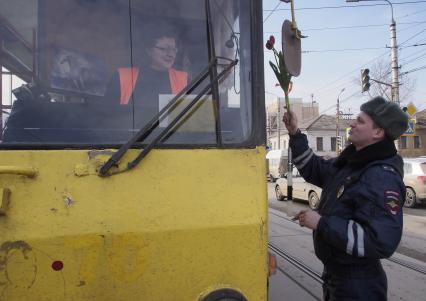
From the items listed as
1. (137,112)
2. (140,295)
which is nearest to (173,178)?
(137,112)

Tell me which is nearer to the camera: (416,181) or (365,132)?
(365,132)

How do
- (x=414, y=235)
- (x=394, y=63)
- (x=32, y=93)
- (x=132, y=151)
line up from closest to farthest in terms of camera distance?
(x=132, y=151), (x=32, y=93), (x=414, y=235), (x=394, y=63)

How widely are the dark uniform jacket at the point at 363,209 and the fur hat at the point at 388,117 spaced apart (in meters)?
0.07

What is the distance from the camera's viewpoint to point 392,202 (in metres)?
2.04

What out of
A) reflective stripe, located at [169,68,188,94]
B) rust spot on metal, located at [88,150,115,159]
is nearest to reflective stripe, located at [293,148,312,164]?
reflective stripe, located at [169,68,188,94]

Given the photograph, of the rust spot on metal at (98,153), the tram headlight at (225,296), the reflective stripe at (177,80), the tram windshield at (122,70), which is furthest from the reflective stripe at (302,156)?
the rust spot on metal at (98,153)

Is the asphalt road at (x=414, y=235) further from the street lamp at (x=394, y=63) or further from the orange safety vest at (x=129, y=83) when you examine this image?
the street lamp at (x=394, y=63)

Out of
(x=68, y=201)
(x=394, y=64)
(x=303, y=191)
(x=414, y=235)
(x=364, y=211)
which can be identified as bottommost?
(x=414, y=235)

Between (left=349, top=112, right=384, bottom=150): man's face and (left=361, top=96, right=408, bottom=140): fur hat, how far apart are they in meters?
0.03

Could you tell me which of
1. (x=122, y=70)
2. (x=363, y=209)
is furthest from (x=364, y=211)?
(x=122, y=70)

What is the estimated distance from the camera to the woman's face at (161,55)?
1.99 meters

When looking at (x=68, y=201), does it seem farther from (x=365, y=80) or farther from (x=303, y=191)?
(x=365, y=80)

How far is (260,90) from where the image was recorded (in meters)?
2.02

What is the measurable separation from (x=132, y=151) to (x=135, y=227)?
320 mm
